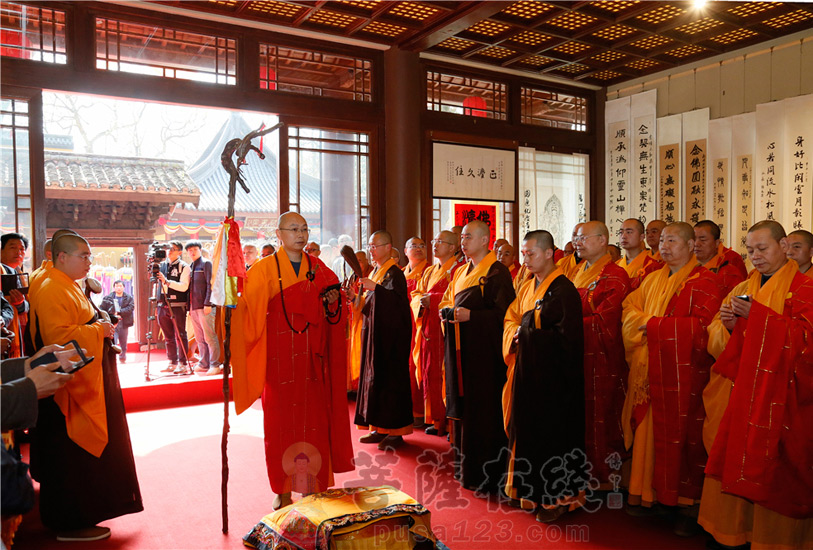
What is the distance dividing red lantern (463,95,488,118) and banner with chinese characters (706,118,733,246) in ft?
9.02

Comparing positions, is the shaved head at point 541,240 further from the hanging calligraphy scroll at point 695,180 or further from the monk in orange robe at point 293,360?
the hanging calligraphy scroll at point 695,180

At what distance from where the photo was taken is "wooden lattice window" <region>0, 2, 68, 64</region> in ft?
17.8

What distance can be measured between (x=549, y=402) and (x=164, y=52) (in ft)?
16.8

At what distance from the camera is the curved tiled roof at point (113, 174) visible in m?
9.51

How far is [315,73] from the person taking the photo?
698cm

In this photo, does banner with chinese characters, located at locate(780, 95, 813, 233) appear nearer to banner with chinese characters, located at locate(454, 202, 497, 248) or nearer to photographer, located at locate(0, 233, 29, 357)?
banner with chinese characters, located at locate(454, 202, 497, 248)

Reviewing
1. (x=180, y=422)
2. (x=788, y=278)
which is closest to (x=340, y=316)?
(x=788, y=278)

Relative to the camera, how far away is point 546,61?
7.81m

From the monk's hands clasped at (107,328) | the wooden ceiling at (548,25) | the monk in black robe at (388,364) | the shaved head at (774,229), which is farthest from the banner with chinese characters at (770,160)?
the monk's hands clasped at (107,328)

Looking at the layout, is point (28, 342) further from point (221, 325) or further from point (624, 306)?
point (624, 306)

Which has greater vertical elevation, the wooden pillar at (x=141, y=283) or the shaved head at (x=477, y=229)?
the shaved head at (x=477, y=229)

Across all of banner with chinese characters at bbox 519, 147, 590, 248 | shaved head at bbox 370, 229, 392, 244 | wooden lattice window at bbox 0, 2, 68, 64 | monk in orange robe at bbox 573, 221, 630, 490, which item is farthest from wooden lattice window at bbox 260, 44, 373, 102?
monk in orange robe at bbox 573, 221, 630, 490

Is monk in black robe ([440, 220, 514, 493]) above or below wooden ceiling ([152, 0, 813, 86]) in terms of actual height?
below

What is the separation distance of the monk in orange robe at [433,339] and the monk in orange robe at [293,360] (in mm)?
1384
